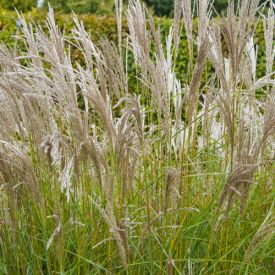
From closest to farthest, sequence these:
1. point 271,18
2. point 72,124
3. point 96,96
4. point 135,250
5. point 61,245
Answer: point 96,96 < point 72,124 < point 61,245 < point 135,250 < point 271,18

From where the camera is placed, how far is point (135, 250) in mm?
2340

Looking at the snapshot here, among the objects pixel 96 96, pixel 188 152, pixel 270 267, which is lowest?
pixel 270 267

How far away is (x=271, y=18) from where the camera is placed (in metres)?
2.52

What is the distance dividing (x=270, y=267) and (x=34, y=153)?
0.97 metres

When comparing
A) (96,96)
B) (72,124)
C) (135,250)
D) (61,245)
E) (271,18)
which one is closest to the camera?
(96,96)

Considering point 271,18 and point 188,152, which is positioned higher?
point 271,18

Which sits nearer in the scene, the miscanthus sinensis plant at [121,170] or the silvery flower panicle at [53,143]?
the silvery flower panicle at [53,143]

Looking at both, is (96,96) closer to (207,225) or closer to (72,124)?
(72,124)

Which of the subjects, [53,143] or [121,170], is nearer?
[53,143]

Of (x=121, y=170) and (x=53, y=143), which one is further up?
(x=53, y=143)

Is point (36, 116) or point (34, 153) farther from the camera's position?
point (34, 153)

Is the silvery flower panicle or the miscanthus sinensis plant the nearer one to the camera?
the silvery flower panicle

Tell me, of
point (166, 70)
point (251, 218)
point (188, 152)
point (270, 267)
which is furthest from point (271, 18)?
point (270, 267)

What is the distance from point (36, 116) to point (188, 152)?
63 cm
